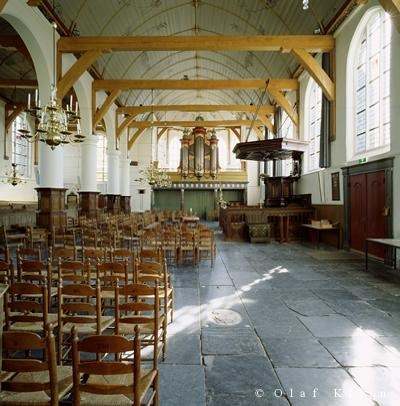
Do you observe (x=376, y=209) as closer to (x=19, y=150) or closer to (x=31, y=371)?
(x=31, y=371)

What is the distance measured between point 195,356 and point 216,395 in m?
0.58

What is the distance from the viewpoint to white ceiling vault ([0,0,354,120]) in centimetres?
943

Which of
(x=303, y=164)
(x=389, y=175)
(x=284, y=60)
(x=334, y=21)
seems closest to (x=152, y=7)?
(x=284, y=60)

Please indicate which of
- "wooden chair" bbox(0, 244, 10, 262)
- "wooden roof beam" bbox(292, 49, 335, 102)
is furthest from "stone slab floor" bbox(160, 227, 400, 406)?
"wooden roof beam" bbox(292, 49, 335, 102)

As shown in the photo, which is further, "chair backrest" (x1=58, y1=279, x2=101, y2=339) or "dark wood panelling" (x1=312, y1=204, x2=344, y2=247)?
"dark wood panelling" (x1=312, y1=204, x2=344, y2=247)

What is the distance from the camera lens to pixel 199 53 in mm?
16656

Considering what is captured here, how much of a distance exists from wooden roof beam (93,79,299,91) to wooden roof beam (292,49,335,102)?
3.08m

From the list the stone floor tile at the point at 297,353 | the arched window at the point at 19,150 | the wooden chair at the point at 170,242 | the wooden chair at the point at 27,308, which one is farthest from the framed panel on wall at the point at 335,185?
the arched window at the point at 19,150

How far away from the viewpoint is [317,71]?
30.3ft

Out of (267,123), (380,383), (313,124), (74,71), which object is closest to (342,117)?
(313,124)

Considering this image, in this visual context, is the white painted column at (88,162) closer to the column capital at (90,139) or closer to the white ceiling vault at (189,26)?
the column capital at (90,139)

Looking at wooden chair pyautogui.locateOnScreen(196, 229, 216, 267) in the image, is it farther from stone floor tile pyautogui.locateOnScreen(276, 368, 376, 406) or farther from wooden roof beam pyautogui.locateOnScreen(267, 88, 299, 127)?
wooden roof beam pyautogui.locateOnScreen(267, 88, 299, 127)

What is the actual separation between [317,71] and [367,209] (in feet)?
14.2

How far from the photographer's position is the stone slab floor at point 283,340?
2.24m
